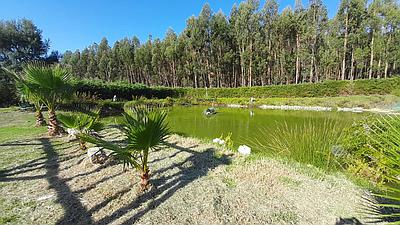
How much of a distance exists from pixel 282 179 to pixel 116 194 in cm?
228

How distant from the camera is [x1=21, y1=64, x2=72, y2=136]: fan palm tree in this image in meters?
5.30

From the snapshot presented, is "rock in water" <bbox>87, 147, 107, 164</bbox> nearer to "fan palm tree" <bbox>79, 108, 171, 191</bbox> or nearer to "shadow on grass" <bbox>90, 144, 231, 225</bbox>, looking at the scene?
"shadow on grass" <bbox>90, 144, 231, 225</bbox>

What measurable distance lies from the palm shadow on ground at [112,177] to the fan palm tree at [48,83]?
51.9 inches

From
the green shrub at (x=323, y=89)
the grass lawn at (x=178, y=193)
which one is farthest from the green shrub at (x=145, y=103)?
the green shrub at (x=323, y=89)

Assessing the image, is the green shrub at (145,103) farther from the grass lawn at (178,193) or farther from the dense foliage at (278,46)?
the dense foliage at (278,46)

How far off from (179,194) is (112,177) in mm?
1174

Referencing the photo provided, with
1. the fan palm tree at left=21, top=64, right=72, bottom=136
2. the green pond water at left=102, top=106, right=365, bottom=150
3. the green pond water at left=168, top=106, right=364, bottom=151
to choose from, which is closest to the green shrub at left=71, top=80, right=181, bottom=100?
the green pond water at left=102, top=106, right=365, bottom=150

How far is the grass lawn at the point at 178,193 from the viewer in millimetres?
2373

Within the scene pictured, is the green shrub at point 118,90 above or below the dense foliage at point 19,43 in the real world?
below

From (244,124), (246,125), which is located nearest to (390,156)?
(246,125)

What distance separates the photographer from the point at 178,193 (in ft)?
9.42

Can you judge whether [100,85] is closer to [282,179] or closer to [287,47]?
[282,179]

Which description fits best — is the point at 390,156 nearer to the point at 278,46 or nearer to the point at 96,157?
the point at 96,157

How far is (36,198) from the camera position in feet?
9.13
